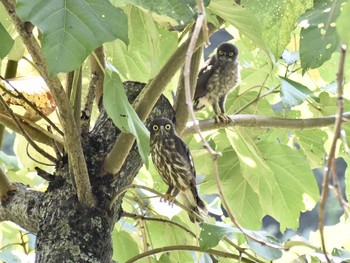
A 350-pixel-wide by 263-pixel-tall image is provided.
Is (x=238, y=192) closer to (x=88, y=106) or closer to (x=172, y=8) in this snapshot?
(x=88, y=106)

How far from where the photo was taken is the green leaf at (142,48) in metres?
1.15

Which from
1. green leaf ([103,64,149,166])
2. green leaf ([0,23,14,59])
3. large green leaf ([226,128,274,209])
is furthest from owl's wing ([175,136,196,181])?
green leaf ([0,23,14,59])

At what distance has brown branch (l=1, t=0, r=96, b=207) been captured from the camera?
831mm

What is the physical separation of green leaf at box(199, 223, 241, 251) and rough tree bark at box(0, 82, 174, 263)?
0.48ft

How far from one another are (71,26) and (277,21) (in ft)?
0.98

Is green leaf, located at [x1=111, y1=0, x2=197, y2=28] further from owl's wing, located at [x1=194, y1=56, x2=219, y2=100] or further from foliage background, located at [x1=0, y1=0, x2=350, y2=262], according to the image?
owl's wing, located at [x1=194, y1=56, x2=219, y2=100]

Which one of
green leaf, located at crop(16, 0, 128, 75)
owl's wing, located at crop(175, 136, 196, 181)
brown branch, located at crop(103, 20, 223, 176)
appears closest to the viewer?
green leaf, located at crop(16, 0, 128, 75)

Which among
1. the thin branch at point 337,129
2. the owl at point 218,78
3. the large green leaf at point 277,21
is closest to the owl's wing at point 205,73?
the owl at point 218,78

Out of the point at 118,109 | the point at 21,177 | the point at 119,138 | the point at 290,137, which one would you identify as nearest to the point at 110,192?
the point at 119,138

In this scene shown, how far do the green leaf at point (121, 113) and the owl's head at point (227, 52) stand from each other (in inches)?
41.4

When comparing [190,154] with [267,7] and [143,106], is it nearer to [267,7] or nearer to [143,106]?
[143,106]

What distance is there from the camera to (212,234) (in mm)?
1090

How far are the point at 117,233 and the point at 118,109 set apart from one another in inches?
25.5

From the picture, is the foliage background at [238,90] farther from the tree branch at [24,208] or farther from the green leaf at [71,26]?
the tree branch at [24,208]
